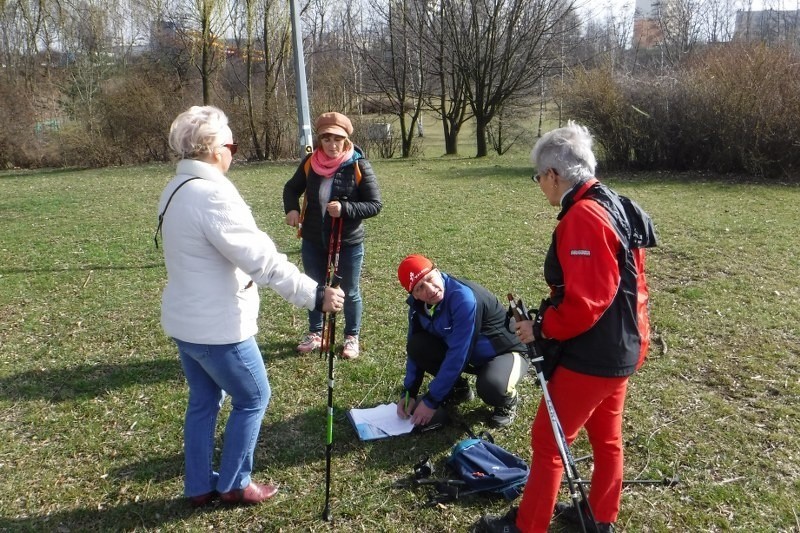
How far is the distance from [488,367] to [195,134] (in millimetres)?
2438

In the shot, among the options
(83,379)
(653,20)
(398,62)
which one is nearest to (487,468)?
(83,379)

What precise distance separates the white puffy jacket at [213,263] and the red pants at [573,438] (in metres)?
1.26

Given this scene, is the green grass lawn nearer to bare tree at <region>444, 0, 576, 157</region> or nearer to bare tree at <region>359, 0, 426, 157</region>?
bare tree at <region>444, 0, 576, 157</region>

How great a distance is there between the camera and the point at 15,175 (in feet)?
67.0

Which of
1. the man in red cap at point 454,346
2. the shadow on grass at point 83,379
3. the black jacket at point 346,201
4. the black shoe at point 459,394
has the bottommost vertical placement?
the shadow on grass at point 83,379

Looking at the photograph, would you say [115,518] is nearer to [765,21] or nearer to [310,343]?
[310,343]

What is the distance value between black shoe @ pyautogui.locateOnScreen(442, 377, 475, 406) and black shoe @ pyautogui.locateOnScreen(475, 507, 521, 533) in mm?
1302

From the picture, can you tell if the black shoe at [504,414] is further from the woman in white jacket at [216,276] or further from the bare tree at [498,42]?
the bare tree at [498,42]

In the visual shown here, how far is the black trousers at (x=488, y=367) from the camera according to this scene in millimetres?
4035

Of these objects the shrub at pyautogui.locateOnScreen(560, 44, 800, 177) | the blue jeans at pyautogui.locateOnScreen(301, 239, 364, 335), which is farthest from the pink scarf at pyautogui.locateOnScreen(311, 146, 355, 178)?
the shrub at pyautogui.locateOnScreen(560, 44, 800, 177)

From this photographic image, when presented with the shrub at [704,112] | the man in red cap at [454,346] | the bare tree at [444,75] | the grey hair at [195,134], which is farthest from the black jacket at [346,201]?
→ the bare tree at [444,75]

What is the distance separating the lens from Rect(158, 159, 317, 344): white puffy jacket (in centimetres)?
269

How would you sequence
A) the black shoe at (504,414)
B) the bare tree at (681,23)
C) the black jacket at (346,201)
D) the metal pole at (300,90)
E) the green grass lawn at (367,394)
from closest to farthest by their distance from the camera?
the green grass lawn at (367,394)
the black shoe at (504,414)
the black jacket at (346,201)
the metal pole at (300,90)
the bare tree at (681,23)

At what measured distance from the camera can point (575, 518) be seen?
10.5 ft
